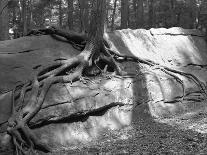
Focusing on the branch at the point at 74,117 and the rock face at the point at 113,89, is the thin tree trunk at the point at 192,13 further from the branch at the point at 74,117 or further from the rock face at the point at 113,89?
the branch at the point at 74,117

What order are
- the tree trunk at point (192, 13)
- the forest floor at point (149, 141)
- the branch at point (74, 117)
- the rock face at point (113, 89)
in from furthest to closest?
the tree trunk at point (192, 13) → the rock face at point (113, 89) → the branch at point (74, 117) → the forest floor at point (149, 141)

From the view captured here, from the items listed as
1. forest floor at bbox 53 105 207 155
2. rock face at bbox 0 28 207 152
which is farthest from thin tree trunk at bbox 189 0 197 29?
forest floor at bbox 53 105 207 155

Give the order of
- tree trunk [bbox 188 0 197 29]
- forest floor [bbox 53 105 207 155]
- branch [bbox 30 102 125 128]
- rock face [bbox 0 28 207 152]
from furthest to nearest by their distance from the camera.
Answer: tree trunk [bbox 188 0 197 29] → rock face [bbox 0 28 207 152] → branch [bbox 30 102 125 128] → forest floor [bbox 53 105 207 155]

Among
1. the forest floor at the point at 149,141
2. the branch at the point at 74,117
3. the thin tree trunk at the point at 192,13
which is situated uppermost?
the thin tree trunk at the point at 192,13

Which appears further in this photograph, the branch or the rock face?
the rock face

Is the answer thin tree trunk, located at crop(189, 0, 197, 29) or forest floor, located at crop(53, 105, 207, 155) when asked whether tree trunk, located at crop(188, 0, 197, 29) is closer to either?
thin tree trunk, located at crop(189, 0, 197, 29)

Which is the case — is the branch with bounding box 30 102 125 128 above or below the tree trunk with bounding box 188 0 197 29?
below

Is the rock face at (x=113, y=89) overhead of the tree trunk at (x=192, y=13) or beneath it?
beneath

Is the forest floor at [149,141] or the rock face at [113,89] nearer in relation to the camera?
the forest floor at [149,141]

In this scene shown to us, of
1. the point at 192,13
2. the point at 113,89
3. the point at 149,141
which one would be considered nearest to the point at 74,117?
the point at 113,89

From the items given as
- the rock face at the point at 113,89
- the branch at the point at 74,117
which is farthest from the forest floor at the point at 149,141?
the branch at the point at 74,117

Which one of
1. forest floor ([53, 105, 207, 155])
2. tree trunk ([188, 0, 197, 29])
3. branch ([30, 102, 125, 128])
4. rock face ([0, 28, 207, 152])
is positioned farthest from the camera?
tree trunk ([188, 0, 197, 29])

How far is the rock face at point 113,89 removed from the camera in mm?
8992

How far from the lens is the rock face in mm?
8992
